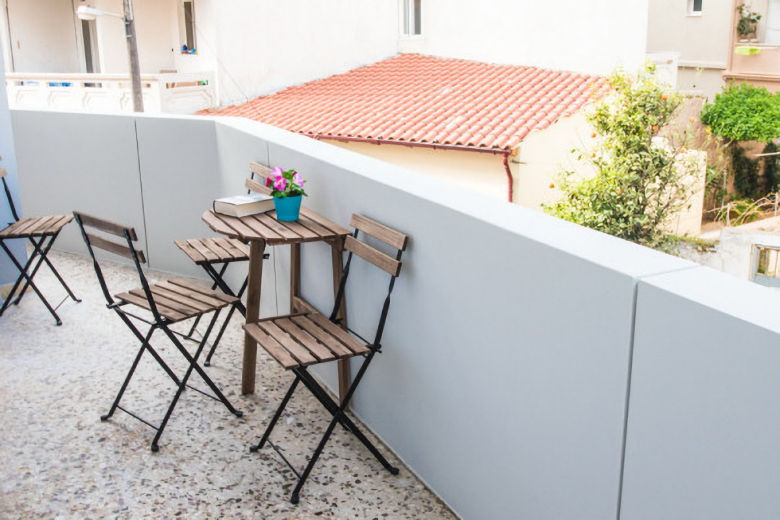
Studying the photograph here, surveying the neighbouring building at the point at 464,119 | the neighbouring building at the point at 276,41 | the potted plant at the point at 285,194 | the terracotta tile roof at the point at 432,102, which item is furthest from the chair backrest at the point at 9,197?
the neighbouring building at the point at 276,41

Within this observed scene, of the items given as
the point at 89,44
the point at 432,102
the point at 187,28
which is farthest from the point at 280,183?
the point at 89,44

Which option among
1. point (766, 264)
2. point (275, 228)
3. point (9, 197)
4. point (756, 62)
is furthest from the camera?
point (756, 62)

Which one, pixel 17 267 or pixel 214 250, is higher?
pixel 214 250

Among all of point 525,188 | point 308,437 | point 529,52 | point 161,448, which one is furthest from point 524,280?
point 529,52

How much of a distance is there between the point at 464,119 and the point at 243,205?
10.7m

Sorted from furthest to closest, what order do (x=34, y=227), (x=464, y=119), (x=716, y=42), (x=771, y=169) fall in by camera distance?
(x=716, y=42) < (x=771, y=169) < (x=464, y=119) < (x=34, y=227)

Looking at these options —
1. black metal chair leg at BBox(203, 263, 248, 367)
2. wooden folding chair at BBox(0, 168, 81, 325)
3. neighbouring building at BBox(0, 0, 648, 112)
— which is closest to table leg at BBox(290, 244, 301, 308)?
black metal chair leg at BBox(203, 263, 248, 367)

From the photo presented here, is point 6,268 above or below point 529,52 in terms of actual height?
below

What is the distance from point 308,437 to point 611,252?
2013 mm

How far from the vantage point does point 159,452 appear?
3738mm

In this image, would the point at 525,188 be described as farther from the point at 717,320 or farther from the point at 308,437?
the point at 717,320

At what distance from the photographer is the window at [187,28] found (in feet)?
62.6

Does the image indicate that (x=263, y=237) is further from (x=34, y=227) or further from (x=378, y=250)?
(x=34, y=227)

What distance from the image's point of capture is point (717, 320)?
1.86m
